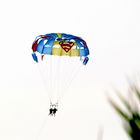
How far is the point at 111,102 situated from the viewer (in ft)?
6.06

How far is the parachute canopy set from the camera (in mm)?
36406

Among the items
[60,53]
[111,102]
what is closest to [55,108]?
[60,53]

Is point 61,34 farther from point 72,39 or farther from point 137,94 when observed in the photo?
point 137,94

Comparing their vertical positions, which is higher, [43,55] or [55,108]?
[43,55]

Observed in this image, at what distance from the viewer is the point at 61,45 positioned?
123 ft

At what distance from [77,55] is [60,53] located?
5.30 feet

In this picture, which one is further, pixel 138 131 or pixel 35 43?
pixel 35 43

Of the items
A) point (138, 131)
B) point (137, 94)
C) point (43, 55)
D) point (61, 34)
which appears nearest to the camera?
point (138, 131)

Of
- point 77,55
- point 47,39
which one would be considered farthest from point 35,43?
point 77,55

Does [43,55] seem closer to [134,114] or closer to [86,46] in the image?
[86,46]

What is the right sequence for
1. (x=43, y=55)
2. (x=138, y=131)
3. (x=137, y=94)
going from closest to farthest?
(x=138, y=131), (x=137, y=94), (x=43, y=55)

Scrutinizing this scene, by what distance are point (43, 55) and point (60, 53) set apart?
63.4 inches

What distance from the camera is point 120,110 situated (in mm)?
1790

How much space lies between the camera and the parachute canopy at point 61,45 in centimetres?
3641
